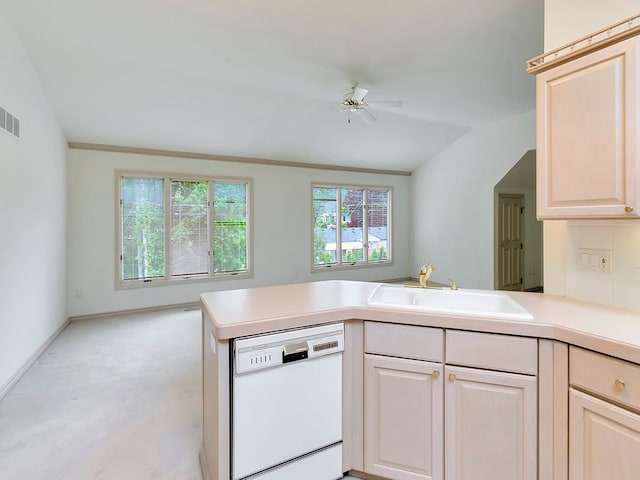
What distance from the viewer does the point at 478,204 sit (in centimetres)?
609

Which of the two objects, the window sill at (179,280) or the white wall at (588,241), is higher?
the white wall at (588,241)

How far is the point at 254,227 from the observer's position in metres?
5.98

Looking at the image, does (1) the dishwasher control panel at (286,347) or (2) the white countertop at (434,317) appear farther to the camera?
(1) the dishwasher control panel at (286,347)

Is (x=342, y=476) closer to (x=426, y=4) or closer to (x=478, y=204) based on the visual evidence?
(x=426, y=4)

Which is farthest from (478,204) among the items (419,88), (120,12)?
(120,12)

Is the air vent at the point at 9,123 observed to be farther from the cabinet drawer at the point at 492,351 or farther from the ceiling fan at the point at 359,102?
the cabinet drawer at the point at 492,351

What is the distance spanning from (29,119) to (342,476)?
4.05m

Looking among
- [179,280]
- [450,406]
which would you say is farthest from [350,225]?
[450,406]

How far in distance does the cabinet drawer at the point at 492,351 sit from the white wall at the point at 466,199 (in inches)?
187

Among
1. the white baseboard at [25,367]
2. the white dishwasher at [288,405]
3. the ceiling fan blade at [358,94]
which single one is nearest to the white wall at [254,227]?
the white baseboard at [25,367]

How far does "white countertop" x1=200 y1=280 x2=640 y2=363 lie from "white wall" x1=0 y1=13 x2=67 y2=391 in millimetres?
2157

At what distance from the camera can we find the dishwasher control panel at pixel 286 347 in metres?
1.40

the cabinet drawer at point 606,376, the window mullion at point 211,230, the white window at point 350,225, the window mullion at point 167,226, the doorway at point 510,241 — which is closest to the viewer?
the cabinet drawer at point 606,376

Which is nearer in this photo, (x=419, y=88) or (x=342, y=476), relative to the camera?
(x=342, y=476)
